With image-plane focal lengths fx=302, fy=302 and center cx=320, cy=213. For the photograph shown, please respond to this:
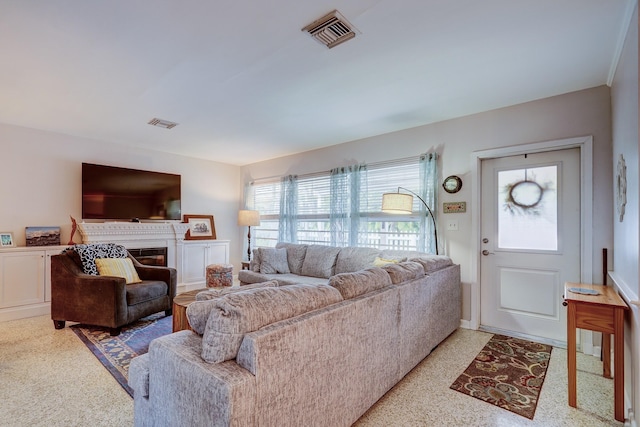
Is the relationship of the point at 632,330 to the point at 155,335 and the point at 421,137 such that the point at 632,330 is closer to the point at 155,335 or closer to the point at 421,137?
the point at 421,137

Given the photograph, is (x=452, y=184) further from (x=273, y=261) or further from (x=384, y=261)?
(x=273, y=261)

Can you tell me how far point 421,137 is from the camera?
12.6 ft

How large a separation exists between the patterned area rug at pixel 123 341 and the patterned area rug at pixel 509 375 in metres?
2.50

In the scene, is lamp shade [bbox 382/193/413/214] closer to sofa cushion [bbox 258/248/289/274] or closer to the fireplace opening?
sofa cushion [bbox 258/248/289/274]

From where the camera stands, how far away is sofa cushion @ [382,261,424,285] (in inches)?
89.6

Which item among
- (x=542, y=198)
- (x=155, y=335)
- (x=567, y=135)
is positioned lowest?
(x=155, y=335)

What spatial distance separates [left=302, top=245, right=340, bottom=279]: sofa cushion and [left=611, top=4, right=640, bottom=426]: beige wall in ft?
9.01

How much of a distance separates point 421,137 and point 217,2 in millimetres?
2849

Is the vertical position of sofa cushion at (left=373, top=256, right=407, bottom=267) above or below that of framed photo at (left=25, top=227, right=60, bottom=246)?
below

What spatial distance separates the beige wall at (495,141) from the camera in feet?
8.89

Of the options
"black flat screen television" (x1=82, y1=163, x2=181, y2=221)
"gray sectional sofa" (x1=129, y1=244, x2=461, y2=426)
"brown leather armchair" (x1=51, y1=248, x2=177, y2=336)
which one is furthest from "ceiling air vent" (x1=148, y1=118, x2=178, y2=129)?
"gray sectional sofa" (x1=129, y1=244, x2=461, y2=426)

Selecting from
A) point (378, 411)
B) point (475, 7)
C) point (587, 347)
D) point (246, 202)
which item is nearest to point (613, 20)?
point (475, 7)

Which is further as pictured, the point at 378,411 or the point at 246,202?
the point at 246,202

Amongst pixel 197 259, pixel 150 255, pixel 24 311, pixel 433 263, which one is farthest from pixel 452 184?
pixel 24 311
